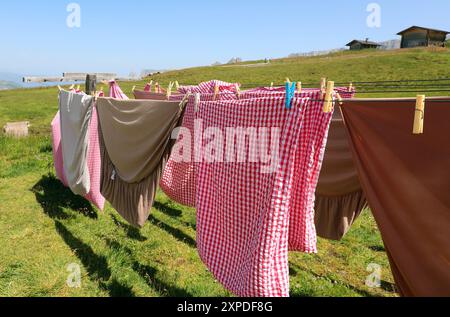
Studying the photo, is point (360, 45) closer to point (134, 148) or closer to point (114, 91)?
point (114, 91)

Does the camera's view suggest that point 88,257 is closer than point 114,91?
Yes

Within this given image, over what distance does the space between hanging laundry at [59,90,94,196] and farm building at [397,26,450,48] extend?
44.4m

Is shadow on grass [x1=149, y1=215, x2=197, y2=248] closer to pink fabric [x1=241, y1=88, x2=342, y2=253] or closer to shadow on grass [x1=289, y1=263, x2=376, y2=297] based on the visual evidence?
shadow on grass [x1=289, y1=263, x2=376, y2=297]

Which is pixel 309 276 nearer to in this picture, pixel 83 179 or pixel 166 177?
pixel 166 177

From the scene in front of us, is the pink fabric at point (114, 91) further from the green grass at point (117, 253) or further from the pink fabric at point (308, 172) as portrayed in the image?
the pink fabric at point (308, 172)

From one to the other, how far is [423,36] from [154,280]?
149ft

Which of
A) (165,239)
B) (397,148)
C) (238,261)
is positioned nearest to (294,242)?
(238,261)

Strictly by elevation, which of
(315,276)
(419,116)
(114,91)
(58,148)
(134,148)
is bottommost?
(315,276)

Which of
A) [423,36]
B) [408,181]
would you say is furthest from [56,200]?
[423,36]

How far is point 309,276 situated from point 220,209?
1931 millimetres

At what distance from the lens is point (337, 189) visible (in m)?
2.86

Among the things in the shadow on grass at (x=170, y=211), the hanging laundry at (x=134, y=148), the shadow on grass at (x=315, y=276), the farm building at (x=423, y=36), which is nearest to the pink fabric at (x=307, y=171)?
the hanging laundry at (x=134, y=148)

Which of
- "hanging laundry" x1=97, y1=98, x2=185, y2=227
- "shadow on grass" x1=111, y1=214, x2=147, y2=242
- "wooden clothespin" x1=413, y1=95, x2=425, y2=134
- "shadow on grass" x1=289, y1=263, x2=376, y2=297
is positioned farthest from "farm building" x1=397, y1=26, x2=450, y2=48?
"wooden clothespin" x1=413, y1=95, x2=425, y2=134

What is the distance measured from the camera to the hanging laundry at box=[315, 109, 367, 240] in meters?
2.79
